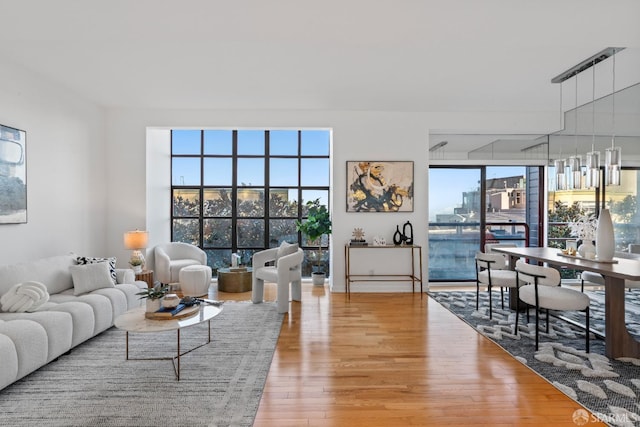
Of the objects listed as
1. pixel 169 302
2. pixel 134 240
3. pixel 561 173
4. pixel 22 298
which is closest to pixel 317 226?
pixel 134 240

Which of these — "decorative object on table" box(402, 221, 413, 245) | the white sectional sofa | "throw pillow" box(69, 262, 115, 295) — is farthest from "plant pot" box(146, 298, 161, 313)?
"decorative object on table" box(402, 221, 413, 245)

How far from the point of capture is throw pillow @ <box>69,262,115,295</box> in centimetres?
392

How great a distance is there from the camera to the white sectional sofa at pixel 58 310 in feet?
8.71

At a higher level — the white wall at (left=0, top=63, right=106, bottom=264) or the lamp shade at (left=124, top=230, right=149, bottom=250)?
the white wall at (left=0, top=63, right=106, bottom=264)

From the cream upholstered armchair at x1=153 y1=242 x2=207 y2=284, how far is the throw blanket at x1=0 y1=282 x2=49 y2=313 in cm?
239

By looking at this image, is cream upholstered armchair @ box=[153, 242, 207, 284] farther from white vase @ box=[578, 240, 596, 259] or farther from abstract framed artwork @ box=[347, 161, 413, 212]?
white vase @ box=[578, 240, 596, 259]

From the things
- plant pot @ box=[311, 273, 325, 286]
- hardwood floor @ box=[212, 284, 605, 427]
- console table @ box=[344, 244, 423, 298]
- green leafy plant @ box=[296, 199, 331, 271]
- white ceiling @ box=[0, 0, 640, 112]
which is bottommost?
hardwood floor @ box=[212, 284, 605, 427]

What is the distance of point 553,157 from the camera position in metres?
6.34

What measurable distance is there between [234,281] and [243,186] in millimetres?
1978

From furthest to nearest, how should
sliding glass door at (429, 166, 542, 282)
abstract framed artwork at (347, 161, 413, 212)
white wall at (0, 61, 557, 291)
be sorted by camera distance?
sliding glass door at (429, 166, 542, 282)
abstract framed artwork at (347, 161, 413, 212)
white wall at (0, 61, 557, 291)

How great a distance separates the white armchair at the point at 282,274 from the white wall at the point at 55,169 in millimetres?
2577

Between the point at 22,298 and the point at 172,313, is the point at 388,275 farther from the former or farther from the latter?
the point at 22,298

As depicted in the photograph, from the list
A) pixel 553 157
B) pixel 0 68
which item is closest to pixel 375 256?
pixel 553 157

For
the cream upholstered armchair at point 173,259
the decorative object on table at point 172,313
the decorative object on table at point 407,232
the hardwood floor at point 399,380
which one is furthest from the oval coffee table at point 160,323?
the decorative object on table at point 407,232
